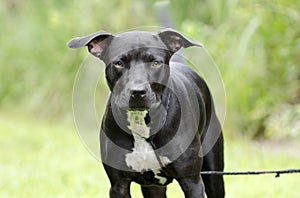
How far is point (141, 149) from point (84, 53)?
672 centimetres

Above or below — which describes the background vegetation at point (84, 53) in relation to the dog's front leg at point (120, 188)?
below

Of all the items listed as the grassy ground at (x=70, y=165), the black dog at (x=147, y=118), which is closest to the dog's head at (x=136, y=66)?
the black dog at (x=147, y=118)

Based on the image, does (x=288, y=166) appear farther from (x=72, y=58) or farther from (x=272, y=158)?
(x=72, y=58)

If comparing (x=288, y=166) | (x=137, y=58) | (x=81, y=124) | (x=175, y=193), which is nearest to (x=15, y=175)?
(x=175, y=193)

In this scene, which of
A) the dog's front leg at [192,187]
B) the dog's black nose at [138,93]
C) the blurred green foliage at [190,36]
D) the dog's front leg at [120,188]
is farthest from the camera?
the blurred green foliage at [190,36]

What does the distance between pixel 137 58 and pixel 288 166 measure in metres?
3.75

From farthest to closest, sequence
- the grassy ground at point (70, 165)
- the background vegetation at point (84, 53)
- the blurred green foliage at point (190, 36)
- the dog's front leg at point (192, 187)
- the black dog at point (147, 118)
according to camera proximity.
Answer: the blurred green foliage at point (190, 36) < the background vegetation at point (84, 53) < the grassy ground at point (70, 165) < the dog's front leg at point (192, 187) < the black dog at point (147, 118)

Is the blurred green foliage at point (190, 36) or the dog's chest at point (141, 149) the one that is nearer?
the dog's chest at point (141, 149)

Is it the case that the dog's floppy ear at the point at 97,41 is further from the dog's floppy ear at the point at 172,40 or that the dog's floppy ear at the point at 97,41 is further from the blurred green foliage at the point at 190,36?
the blurred green foliage at the point at 190,36

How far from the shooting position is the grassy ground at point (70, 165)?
5562 millimetres

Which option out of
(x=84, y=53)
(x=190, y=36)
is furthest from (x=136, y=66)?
(x=84, y=53)

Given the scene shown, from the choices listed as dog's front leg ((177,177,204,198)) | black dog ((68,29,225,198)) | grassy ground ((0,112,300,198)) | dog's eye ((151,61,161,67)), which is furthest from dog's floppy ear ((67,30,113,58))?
grassy ground ((0,112,300,198))

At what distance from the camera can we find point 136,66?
10.8 ft

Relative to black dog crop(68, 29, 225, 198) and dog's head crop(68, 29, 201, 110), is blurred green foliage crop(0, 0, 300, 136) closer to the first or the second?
black dog crop(68, 29, 225, 198)
